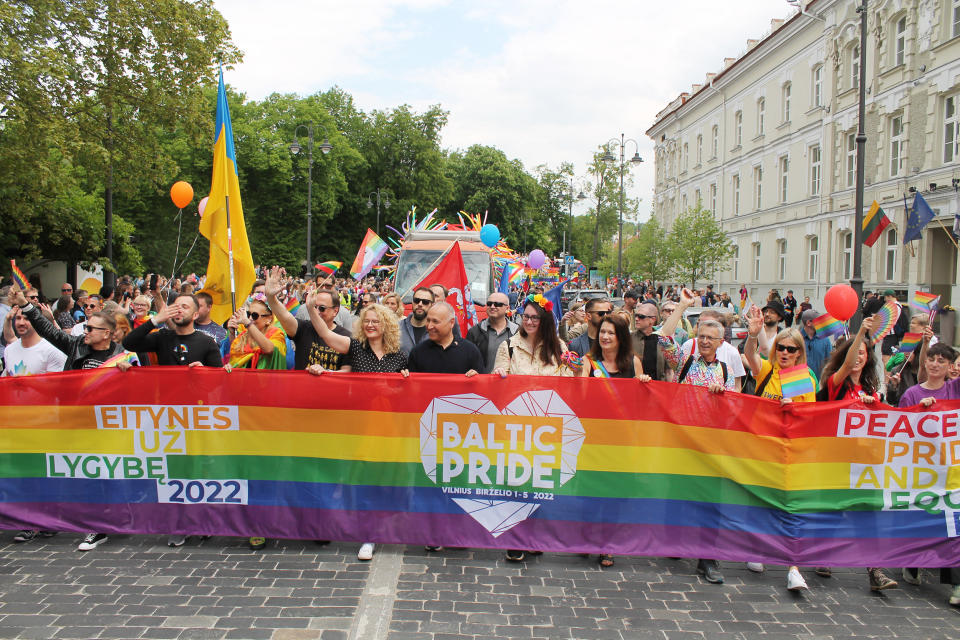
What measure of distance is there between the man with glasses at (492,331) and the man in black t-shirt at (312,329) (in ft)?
5.20

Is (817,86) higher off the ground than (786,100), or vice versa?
(786,100)

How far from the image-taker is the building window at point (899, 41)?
23734mm

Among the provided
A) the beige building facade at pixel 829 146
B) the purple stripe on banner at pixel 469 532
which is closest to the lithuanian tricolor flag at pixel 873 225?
the beige building facade at pixel 829 146

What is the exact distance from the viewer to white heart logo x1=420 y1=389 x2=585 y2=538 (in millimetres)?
4922

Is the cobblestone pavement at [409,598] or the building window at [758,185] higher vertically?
the building window at [758,185]

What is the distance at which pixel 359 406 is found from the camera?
5.07 m

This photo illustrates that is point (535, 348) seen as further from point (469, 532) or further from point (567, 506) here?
point (469, 532)

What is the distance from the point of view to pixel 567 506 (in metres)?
4.89

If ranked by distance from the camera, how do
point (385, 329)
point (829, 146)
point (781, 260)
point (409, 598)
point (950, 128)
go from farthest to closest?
point (781, 260) → point (829, 146) → point (950, 128) → point (385, 329) → point (409, 598)

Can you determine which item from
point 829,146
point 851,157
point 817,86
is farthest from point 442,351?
point 817,86

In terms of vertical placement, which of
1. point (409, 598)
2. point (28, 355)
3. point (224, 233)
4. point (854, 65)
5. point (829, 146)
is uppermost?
point (854, 65)

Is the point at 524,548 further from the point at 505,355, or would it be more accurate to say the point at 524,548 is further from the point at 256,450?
the point at 256,450

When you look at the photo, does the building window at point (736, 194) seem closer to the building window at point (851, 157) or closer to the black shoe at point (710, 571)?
the building window at point (851, 157)

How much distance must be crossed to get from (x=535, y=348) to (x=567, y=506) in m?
1.28
